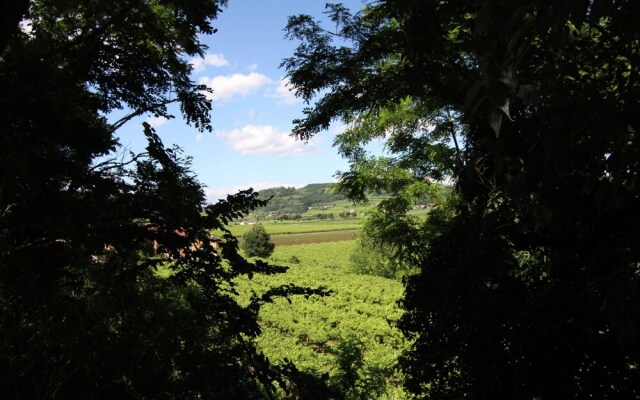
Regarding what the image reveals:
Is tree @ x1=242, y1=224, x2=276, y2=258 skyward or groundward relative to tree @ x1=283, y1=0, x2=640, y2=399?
groundward

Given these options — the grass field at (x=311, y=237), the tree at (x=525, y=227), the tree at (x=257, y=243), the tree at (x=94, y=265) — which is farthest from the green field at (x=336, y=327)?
the grass field at (x=311, y=237)

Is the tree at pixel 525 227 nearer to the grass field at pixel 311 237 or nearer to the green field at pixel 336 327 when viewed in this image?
the green field at pixel 336 327

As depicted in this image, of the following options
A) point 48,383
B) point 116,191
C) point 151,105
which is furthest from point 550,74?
point 151,105

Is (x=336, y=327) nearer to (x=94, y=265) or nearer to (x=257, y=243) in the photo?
(x=94, y=265)

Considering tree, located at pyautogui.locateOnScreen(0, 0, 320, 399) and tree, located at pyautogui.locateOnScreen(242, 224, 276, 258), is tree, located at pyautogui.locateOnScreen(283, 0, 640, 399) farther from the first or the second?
tree, located at pyautogui.locateOnScreen(242, 224, 276, 258)

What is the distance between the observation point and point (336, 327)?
22062 millimetres

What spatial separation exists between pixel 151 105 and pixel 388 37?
4.43 m

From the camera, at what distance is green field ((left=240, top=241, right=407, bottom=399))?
50.3ft

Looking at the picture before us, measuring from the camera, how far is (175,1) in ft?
19.3

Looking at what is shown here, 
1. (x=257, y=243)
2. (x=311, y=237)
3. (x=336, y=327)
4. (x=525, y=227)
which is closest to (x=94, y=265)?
(x=525, y=227)

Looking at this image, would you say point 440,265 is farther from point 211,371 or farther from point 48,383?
point 48,383

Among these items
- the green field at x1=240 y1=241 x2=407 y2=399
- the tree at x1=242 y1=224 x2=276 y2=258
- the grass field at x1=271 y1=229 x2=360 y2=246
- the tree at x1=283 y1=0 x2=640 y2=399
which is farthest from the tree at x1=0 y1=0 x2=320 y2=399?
the grass field at x1=271 y1=229 x2=360 y2=246

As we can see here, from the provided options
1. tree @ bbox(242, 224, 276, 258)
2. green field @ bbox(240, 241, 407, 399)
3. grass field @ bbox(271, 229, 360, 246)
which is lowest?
grass field @ bbox(271, 229, 360, 246)

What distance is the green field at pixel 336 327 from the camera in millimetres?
15344
